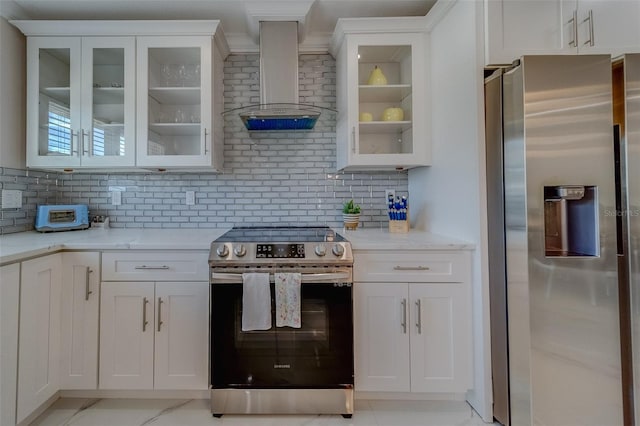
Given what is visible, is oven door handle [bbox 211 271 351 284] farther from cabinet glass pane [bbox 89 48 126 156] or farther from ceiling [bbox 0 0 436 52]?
ceiling [bbox 0 0 436 52]

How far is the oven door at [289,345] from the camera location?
5.65 feet

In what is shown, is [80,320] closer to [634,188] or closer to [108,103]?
[108,103]

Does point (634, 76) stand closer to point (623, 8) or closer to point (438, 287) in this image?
point (623, 8)

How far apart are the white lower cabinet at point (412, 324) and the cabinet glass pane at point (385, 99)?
0.87 meters

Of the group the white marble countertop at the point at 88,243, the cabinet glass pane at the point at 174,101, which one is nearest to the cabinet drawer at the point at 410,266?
the white marble countertop at the point at 88,243

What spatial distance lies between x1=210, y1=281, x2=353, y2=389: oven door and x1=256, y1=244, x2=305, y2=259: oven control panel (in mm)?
166

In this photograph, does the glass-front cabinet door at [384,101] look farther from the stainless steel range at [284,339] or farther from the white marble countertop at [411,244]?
the stainless steel range at [284,339]

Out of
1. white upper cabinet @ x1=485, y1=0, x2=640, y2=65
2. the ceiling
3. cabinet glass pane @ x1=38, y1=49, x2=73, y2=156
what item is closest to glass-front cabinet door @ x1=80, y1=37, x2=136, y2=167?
cabinet glass pane @ x1=38, y1=49, x2=73, y2=156

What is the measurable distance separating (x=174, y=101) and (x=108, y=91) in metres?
0.42

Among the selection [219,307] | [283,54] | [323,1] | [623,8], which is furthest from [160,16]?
[623,8]

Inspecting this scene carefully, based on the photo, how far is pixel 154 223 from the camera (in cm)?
253

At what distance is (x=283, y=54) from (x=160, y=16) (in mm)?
911

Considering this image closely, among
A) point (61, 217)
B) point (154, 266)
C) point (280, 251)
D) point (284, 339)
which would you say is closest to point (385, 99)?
point (280, 251)

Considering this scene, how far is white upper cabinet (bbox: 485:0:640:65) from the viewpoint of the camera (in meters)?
1.64
